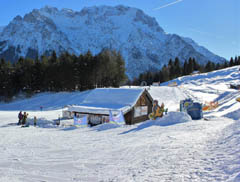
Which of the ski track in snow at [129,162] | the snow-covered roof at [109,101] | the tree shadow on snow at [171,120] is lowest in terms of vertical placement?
the ski track in snow at [129,162]

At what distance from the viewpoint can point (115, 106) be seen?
20.9m

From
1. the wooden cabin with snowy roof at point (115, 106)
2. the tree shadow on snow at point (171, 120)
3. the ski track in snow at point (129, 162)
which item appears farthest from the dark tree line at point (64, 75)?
the ski track in snow at point (129, 162)

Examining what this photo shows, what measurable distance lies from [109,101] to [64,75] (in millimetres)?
29582

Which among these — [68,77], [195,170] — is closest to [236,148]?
[195,170]

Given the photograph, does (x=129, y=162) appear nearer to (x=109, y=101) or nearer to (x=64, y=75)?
(x=109, y=101)

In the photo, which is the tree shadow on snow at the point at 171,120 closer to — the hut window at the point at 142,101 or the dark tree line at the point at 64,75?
the hut window at the point at 142,101

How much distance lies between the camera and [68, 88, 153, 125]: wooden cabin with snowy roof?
2022 centimetres

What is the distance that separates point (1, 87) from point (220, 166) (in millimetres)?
55901

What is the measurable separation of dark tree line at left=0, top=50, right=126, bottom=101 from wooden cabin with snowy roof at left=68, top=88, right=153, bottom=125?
79.4ft

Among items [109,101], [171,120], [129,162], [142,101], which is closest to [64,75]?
[109,101]

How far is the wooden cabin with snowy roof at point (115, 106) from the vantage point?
66.3 ft

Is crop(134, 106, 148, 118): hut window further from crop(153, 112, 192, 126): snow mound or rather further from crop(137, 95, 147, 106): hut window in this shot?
crop(153, 112, 192, 126): snow mound

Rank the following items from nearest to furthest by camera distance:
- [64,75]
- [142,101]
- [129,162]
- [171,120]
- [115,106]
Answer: [129,162] < [171,120] < [115,106] < [142,101] < [64,75]

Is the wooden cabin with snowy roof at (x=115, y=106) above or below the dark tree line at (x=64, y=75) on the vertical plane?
below
